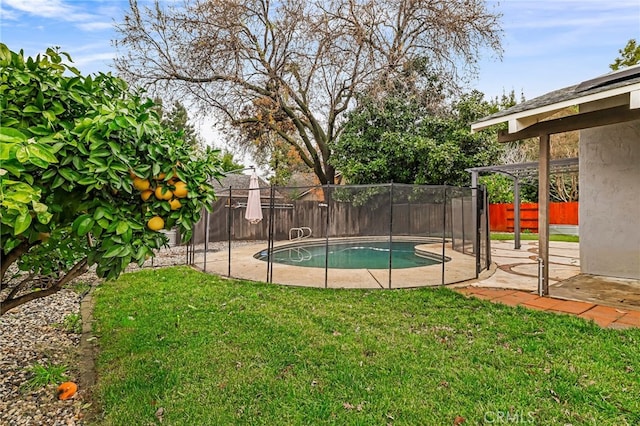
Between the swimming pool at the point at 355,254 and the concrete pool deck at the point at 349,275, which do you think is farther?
the swimming pool at the point at 355,254

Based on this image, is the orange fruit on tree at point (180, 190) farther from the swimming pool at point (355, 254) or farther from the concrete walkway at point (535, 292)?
the swimming pool at point (355, 254)

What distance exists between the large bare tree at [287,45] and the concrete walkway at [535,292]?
7983 millimetres

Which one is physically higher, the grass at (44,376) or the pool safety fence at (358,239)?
the pool safety fence at (358,239)

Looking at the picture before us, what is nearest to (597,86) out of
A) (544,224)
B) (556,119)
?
(556,119)

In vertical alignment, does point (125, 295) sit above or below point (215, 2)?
below

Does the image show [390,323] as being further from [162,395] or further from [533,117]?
[533,117]

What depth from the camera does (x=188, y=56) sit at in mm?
12164

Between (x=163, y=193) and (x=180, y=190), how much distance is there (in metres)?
0.07

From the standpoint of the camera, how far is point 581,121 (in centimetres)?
462

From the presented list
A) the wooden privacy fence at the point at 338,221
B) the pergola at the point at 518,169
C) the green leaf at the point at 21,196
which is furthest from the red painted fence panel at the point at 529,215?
the green leaf at the point at 21,196

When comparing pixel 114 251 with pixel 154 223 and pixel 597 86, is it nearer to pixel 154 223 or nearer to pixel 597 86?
pixel 154 223

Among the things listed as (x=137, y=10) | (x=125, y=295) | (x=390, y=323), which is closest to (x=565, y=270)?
(x=390, y=323)

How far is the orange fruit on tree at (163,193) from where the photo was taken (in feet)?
5.39

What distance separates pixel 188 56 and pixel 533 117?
11.2 m
